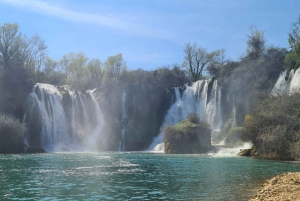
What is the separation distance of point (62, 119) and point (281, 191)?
48184 millimetres

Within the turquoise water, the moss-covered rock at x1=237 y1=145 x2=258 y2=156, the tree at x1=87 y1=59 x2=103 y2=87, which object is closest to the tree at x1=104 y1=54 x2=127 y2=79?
the tree at x1=87 y1=59 x2=103 y2=87

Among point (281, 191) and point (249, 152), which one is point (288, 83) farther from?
point (281, 191)

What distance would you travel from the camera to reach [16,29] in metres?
65.8

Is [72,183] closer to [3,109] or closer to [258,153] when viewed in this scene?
[258,153]

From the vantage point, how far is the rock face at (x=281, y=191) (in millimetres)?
12033

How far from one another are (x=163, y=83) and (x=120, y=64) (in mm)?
15960

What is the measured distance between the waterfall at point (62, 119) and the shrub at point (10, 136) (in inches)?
201

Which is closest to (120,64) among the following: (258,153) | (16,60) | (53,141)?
(16,60)

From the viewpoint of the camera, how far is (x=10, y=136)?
154ft

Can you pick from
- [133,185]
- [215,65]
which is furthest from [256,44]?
[133,185]

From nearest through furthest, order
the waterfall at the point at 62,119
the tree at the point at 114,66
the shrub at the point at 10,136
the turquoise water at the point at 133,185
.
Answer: the turquoise water at the point at 133,185 → the shrub at the point at 10,136 → the waterfall at the point at 62,119 → the tree at the point at 114,66

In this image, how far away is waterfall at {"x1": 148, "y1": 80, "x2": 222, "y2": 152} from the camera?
57406 millimetres

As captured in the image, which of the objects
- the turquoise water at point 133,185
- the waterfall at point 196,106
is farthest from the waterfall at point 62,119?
the turquoise water at point 133,185

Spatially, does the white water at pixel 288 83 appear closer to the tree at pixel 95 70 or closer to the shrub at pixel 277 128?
the shrub at pixel 277 128
